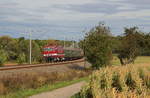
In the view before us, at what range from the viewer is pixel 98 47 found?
34.3 meters

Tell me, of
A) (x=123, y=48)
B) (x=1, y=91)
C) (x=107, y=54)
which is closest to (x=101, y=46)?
(x=107, y=54)

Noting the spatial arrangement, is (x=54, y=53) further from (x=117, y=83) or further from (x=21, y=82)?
(x=117, y=83)

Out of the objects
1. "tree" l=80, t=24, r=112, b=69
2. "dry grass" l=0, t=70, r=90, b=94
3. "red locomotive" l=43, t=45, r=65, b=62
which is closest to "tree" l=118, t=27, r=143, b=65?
"tree" l=80, t=24, r=112, b=69

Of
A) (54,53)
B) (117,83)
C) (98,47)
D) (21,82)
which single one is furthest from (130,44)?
(117,83)

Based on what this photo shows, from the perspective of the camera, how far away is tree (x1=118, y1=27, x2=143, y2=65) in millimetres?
42375

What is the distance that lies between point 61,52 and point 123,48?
49.7 ft

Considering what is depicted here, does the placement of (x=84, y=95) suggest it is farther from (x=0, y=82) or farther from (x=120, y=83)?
(x=0, y=82)

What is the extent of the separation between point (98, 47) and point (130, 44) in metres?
9.56

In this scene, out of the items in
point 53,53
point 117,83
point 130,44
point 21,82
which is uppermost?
point 130,44

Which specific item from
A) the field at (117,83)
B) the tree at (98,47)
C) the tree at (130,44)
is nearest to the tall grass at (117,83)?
the field at (117,83)

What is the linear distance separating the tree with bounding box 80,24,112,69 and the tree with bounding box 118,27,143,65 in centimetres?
767

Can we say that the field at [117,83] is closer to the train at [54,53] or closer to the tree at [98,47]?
the tree at [98,47]

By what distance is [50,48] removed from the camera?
176ft

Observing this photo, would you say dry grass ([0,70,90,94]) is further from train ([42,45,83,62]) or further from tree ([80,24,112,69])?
train ([42,45,83,62])
